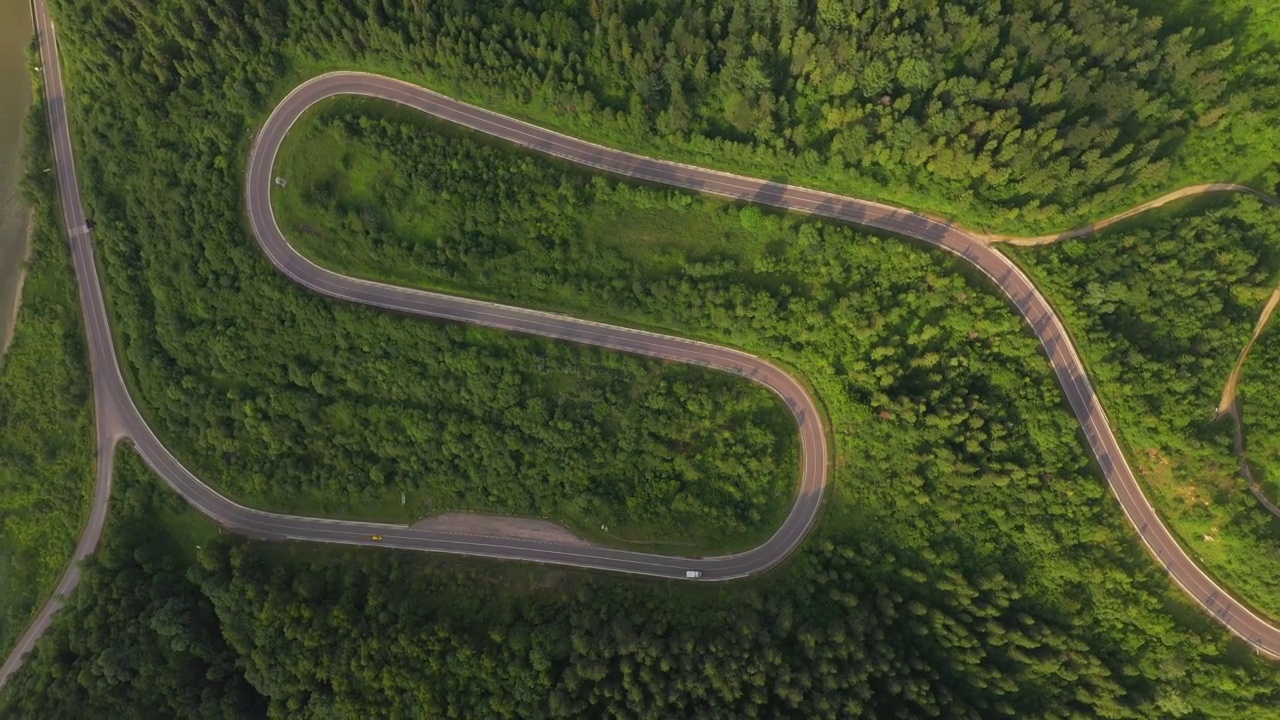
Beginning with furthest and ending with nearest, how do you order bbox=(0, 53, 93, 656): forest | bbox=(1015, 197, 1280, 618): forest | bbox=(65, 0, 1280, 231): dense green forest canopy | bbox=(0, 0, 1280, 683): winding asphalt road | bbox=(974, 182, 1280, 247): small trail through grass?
bbox=(0, 53, 93, 656): forest < bbox=(974, 182, 1280, 247): small trail through grass < bbox=(0, 0, 1280, 683): winding asphalt road < bbox=(65, 0, 1280, 231): dense green forest canopy < bbox=(1015, 197, 1280, 618): forest

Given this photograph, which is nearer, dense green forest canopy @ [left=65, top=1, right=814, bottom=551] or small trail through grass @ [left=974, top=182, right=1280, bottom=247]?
small trail through grass @ [left=974, top=182, right=1280, bottom=247]

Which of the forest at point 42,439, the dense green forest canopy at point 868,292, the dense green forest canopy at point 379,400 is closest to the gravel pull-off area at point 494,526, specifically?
the dense green forest canopy at point 379,400

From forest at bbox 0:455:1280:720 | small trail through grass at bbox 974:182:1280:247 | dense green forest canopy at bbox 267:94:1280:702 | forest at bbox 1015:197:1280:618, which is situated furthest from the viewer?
small trail through grass at bbox 974:182:1280:247

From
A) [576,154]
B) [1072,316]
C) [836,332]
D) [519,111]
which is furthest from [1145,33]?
[519,111]

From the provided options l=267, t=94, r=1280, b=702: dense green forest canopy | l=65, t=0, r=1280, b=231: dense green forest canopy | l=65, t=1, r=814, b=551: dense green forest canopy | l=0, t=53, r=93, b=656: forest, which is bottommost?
l=0, t=53, r=93, b=656: forest

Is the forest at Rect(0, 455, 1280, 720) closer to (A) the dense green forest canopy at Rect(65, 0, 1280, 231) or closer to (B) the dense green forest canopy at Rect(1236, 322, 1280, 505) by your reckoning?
(B) the dense green forest canopy at Rect(1236, 322, 1280, 505)

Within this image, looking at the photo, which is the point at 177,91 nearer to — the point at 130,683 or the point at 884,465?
the point at 130,683

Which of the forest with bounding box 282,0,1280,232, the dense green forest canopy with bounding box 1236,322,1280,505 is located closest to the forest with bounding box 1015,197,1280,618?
the dense green forest canopy with bounding box 1236,322,1280,505

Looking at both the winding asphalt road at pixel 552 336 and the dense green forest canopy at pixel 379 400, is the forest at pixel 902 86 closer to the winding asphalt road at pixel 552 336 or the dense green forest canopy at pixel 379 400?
the winding asphalt road at pixel 552 336
